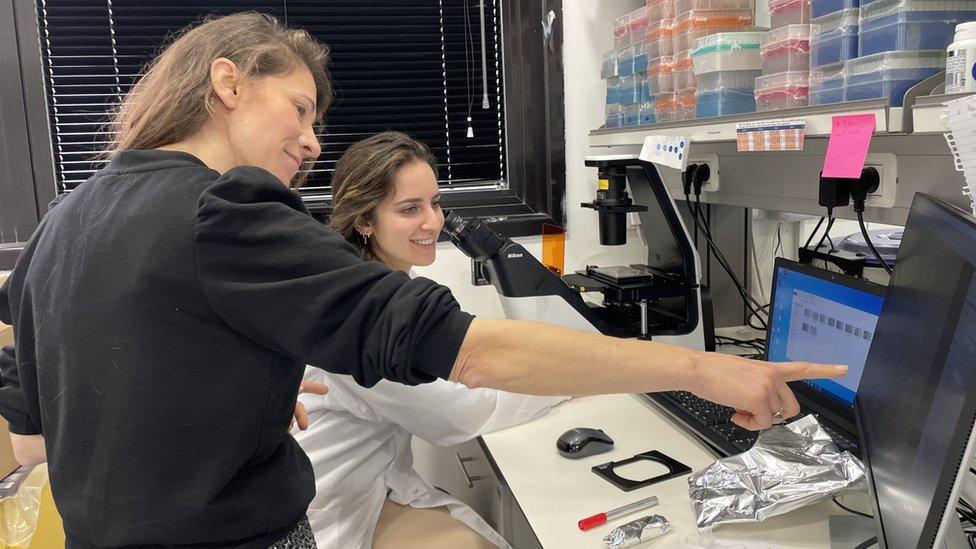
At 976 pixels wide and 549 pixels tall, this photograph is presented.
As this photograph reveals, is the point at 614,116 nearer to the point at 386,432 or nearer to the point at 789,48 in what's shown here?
the point at 789,48

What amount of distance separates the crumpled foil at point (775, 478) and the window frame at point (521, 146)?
4.17 ft

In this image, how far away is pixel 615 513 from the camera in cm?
109

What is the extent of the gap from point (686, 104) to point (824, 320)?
65cm

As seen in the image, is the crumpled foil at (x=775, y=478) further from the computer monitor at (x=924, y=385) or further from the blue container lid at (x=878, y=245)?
the blue container lid at (x=878, y=245)

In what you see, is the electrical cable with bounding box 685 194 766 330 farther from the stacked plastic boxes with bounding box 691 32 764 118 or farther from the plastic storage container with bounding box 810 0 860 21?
the plastic storage container with bounding box 810 0 860 21

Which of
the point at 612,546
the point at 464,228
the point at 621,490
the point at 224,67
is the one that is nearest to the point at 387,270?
the point at 224,67

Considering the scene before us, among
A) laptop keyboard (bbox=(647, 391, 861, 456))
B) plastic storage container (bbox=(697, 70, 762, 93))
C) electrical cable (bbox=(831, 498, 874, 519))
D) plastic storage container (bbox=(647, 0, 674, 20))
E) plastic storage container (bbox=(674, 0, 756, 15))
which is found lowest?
electrical cable (bbox=(831, 498, 874, 519))

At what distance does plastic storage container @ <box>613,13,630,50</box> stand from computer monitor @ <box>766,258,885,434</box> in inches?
35.2

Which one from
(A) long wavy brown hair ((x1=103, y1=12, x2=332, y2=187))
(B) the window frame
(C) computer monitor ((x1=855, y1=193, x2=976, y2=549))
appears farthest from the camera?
(B) the window frame

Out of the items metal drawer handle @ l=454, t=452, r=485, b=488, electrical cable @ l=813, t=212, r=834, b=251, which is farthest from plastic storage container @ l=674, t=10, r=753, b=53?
metal drawer handle @ l=454, t=452, r=485, b=488

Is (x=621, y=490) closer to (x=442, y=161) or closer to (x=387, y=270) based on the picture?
(x=387, y=270)

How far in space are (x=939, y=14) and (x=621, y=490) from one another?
884 millimetres

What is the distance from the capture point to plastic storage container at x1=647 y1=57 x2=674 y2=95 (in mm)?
1758

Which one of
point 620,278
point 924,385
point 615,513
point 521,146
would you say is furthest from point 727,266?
point 924,385
